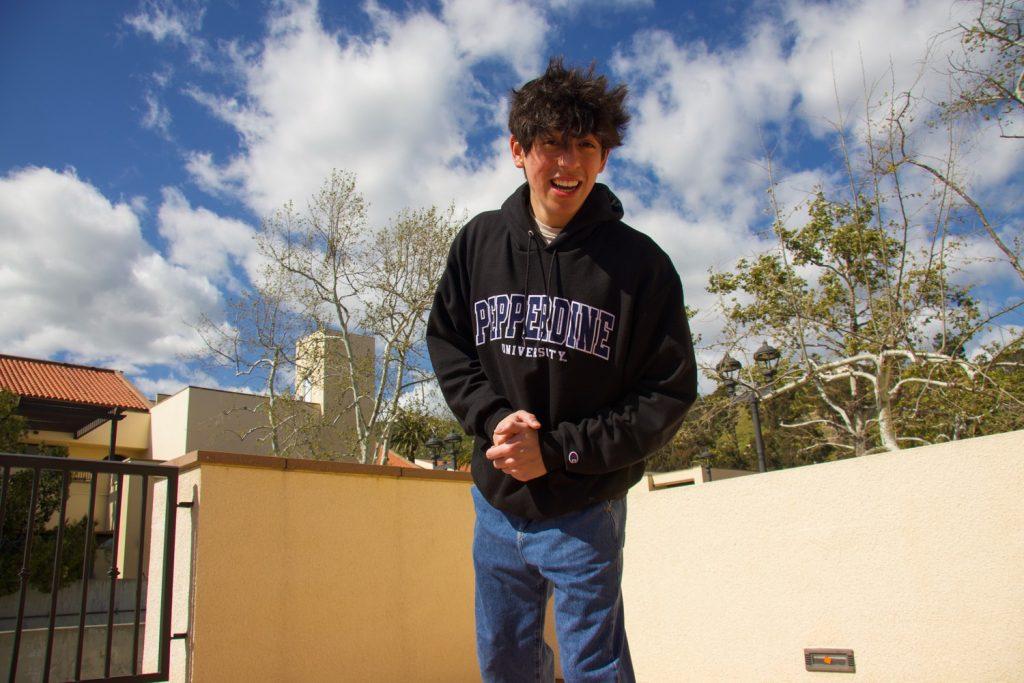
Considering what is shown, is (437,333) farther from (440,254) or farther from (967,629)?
(440,254)

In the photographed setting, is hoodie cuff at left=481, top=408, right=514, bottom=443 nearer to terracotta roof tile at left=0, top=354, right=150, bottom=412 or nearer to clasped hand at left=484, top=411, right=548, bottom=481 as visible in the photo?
clasped hand at left=484, top=411, right=548, bottom=481

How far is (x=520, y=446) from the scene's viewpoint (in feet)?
3.91

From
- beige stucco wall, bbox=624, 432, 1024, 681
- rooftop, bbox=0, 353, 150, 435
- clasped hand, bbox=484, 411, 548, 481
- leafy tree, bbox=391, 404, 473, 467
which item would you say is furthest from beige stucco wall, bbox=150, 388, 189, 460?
clasped hand, bbox=484, 411, 548, 481

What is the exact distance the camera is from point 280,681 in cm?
327

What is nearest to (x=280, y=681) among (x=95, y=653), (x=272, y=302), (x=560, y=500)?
(x=560, y=500)

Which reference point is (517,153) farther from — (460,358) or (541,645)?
(541,645)

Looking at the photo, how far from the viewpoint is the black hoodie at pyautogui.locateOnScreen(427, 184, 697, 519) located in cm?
122

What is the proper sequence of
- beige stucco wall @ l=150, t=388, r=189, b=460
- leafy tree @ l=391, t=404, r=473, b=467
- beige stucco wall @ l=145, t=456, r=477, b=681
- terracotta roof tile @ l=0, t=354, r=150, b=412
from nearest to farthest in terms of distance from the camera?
beige stucco wall @ l=145, t=456, r=477, b=681 → leafy tree @ l=391, t=404, r=473, b=467 → terracotta roof tile @ l=0, t=354, r=150, b=412 → beige stucco wall @ l=150, t=388, r=189, b=460

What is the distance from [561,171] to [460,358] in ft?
1.33

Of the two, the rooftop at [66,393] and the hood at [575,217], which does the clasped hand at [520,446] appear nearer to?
the hood at [575,217]

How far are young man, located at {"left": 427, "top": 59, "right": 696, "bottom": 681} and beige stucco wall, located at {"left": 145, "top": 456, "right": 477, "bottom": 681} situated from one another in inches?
88.3

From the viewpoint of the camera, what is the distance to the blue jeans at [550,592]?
46.1 inches

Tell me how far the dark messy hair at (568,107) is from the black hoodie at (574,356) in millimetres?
137

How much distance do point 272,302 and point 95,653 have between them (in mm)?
10364
